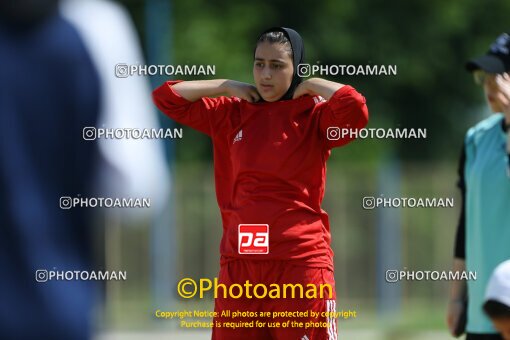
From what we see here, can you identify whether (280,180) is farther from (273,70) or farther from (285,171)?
(273,70)

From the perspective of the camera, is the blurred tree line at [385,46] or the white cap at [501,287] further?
the blurred tree line at [385,46]

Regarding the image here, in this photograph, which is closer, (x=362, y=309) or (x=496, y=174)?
(x=496, y=174)

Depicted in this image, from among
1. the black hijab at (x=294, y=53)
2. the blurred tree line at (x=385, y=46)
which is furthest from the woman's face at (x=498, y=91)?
the blurred tree line at (x=385, y=46)

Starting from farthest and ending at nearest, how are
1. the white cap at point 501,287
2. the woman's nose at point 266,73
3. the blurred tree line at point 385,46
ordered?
the blurred tree line at point 385,46, the woman's nose at point 266,73, the white cap at point 501,287

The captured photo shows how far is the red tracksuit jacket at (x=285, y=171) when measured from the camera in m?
3.61

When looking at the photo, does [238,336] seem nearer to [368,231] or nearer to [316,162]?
[316,162]

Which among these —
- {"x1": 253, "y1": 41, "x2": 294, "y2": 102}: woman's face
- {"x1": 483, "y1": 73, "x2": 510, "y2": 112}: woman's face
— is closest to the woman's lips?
{"x1": 253, "y1": 41, "x2": 294, "y2": 102}: woman's face

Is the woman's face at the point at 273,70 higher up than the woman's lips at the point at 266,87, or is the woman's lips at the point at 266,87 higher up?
the woman's face at the point at 273,70

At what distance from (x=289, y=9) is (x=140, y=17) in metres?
1.90

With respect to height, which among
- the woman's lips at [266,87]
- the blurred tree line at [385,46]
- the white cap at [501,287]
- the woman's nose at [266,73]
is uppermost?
the blurred tree line at [385,46]

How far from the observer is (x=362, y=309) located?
8.59 metres

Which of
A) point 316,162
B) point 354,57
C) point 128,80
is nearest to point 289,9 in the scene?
point 354,57

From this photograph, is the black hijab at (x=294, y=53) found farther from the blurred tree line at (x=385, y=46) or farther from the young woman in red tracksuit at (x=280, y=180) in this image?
the blurred tree line at (x=385, y=46)

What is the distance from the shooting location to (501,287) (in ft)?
9.99
